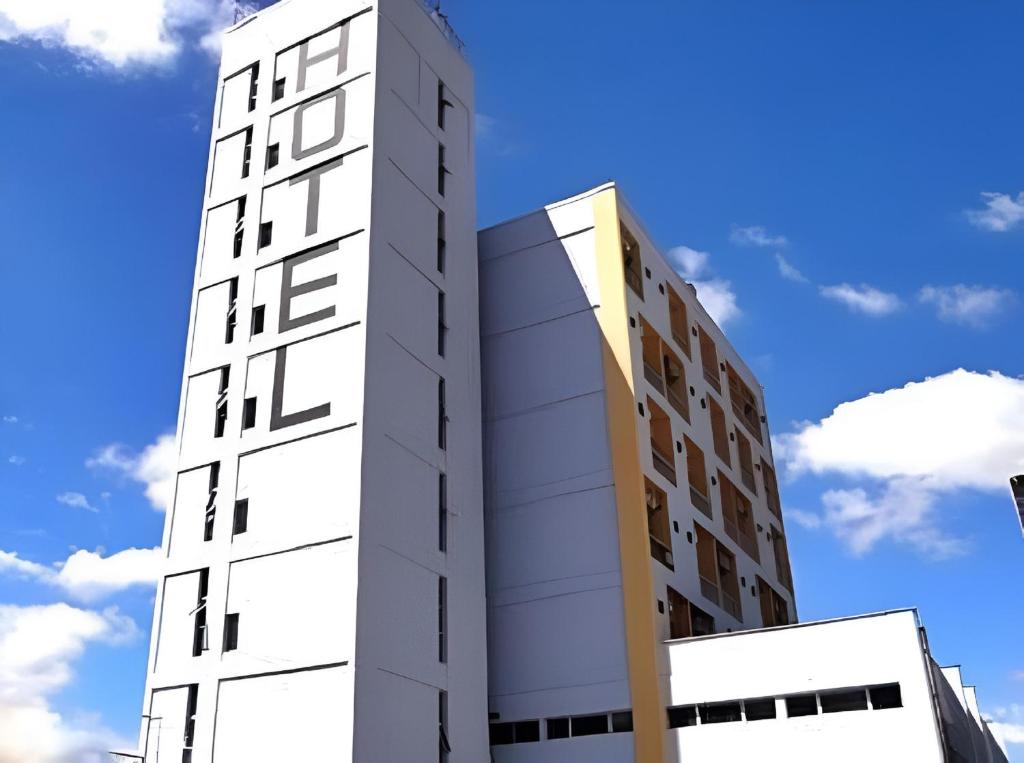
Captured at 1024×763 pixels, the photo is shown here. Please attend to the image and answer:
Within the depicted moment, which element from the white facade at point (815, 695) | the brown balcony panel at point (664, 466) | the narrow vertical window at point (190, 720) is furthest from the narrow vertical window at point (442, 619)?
the brown balcony panel at point (664, 466)

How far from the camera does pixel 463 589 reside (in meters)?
26.2

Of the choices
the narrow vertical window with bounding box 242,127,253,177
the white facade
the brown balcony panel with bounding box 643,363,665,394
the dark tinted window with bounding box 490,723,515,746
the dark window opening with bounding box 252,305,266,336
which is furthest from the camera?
the narrow vertical window with bounding box 242,127,253,177

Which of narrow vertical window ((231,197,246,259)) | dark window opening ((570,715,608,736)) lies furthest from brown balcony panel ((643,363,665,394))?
narrow vertical window ((231,197,246,259))

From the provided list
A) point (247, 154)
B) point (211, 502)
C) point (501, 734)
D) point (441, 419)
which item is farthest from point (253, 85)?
point (501, 734)

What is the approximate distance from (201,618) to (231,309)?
877 cm

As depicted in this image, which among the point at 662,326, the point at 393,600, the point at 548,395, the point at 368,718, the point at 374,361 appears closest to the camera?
the point at 368,718

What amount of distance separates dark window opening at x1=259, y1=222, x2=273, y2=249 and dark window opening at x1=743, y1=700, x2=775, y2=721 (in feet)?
58.1

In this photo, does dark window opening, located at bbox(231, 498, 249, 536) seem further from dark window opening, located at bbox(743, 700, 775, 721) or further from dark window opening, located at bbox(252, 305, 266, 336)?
dark window opening, located at bbox(743, 700, 775, 721)

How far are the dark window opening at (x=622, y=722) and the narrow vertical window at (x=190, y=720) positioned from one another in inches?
389

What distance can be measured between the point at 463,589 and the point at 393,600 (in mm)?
3052

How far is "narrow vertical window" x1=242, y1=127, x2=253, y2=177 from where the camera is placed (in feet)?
103

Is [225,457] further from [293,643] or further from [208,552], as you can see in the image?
[293,643]

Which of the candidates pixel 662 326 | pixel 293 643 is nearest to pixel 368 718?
pixel 293 643

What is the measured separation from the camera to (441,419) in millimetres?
27484
